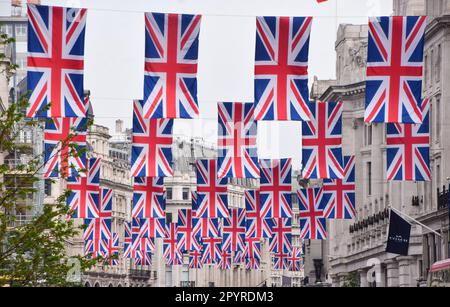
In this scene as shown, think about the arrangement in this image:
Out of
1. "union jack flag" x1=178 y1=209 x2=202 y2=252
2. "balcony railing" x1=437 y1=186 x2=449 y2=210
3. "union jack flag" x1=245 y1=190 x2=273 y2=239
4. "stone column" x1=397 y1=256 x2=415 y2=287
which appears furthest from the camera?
"stone column" x1=397 y1=256 x2=415 y2=287

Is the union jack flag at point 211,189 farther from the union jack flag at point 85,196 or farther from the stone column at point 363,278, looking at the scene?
the stone column at point 363,278

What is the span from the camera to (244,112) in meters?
58.4

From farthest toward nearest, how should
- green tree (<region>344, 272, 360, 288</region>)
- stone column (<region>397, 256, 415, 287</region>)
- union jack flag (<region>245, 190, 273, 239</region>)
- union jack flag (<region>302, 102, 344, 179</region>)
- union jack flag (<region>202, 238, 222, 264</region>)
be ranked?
1. green tree (<region>344, 272, 360, 288</region>)
2. union jack flag (<region>202, 238, 222, 264</region>)
3. stone column (<region>397, 256, 415, 287</region>)
4. union jack flag (<region>245, 190, 273, 239</region>)
5. union jack flag (<region>302, 102, 344, 179</region>)

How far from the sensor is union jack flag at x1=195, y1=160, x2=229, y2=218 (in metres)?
70.4

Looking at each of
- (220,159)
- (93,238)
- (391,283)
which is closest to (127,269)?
(391,283)

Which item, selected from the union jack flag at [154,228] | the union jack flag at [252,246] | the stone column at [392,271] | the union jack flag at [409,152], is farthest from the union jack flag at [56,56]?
the stone column at [392,271]

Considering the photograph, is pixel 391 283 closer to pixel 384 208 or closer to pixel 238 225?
pixel 384 208

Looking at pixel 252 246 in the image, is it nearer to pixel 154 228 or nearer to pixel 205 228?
pixel 205 228

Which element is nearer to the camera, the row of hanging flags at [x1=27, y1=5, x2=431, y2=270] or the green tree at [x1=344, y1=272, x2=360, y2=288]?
the row of hanging flags at [x1=27, y1=5, x2=431, y2=270]

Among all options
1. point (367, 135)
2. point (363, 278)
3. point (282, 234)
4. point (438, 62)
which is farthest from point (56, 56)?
point (367, 135)

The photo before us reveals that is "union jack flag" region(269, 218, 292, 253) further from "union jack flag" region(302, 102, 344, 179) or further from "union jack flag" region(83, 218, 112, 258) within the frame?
"union jack flag" region(302, 102, 344, 179)

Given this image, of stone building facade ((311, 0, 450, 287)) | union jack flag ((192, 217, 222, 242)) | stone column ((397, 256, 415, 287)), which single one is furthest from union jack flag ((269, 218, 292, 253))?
stone column ((397, 256, 415, 287))

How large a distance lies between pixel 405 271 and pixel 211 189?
26851mm

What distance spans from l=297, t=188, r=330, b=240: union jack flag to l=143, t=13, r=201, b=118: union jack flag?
25018 millimetres
